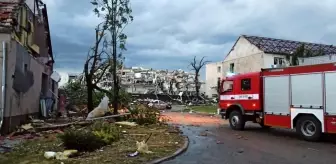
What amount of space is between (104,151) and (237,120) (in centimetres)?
1027

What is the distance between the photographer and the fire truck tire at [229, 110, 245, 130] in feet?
64.5

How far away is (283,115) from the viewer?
54.4ft

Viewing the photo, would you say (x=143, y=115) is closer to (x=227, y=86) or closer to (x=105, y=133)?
(x=227, y=86)

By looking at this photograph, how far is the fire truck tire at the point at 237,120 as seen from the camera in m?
19.7

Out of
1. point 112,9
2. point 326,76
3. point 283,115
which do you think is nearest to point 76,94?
point 112,9

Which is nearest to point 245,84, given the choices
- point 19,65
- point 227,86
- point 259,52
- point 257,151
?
point 227,86

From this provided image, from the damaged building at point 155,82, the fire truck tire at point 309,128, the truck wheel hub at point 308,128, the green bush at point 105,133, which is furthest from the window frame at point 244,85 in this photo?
the damaged building at point 155,82

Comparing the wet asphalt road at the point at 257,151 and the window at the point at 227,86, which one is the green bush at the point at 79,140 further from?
the window at the point at 227,86

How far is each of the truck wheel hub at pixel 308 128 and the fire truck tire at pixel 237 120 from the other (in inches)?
170

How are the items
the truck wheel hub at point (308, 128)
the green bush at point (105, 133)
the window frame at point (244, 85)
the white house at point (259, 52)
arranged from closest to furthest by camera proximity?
the green bush at point (105, 133) → the truck wheel hub at point (308, 128) → the window frame at point (244, 85) → the white house at point (259, 52)

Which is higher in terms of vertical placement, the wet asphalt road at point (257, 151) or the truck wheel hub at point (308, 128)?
the truck wheel hub at point (308, 128)

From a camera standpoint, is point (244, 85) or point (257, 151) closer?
point (257, 151)

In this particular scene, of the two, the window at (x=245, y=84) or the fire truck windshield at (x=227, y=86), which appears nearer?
the window at (x=245, y=84)

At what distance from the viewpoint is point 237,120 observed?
19.9 m
